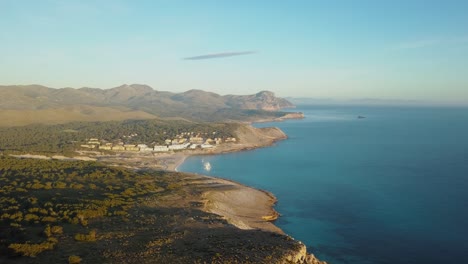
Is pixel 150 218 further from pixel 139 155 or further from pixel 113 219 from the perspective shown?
pixel 139 155

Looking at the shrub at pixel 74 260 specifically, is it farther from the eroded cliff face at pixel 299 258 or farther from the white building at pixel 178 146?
the white building at pixel 178 146

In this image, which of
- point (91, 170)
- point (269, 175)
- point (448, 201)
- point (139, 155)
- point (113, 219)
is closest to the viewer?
point (113, 219)

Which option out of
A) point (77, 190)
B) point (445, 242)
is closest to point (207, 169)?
point (77, 190)

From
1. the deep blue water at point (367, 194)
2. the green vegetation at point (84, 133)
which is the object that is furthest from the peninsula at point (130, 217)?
the green vegetation at point (84, 133)

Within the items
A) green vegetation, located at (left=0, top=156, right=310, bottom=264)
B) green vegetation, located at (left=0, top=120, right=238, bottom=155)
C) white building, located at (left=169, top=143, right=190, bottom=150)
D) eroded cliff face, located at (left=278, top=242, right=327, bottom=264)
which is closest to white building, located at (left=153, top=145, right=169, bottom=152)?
white building, located at (left=169, top=143, right=190, bottom=150)

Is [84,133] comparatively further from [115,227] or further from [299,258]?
[299,258]


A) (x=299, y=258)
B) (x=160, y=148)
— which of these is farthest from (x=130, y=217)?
(x=160, y=148)

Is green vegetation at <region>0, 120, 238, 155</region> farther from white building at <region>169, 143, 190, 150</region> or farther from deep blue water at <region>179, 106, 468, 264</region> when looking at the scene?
deep blue water at <region>179, 106, 468, 264</region>
